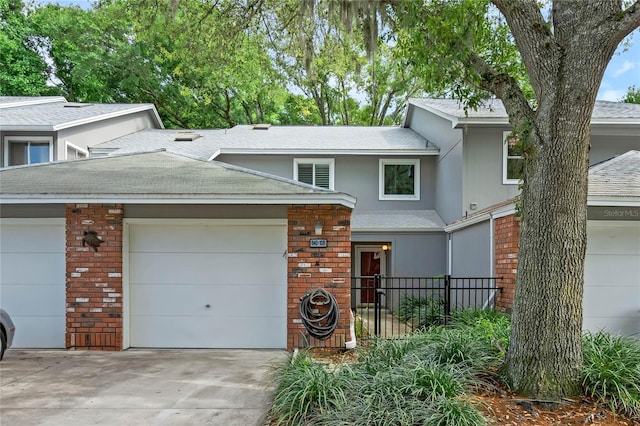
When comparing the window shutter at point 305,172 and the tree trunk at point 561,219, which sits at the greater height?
the window shutter at point 305,172

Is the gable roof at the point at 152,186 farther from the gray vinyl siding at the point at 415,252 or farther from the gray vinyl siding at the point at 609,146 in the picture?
the gray vinyl siding at the point at 609,146

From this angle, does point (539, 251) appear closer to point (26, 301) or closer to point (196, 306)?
point (196, 306)

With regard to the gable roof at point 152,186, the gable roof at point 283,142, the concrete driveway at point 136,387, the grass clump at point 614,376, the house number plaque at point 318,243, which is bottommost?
the concrete driveway at point 136,387

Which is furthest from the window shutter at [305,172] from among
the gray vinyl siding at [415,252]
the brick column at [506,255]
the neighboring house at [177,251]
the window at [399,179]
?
the brick column at [506,255]

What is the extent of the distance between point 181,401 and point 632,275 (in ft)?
24.5

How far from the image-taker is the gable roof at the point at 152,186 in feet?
20.0

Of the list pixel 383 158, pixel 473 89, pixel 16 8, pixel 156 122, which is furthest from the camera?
pixel 16 8

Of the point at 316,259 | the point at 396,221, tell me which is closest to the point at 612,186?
the point at 316,259

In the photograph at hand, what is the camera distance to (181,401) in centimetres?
424

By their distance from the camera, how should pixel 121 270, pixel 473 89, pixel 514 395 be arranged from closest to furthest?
pixel 514 395 < pixel 473 89 < pixel 121 270

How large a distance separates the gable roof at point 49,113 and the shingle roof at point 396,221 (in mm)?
8450

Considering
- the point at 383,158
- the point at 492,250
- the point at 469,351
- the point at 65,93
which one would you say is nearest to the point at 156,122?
the point at 65,93

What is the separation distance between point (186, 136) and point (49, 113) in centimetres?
393

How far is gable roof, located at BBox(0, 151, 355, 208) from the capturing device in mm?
6094
